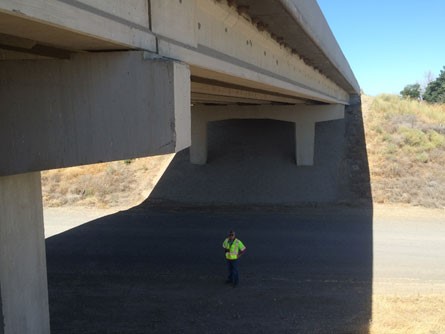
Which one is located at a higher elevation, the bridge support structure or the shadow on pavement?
the bridge support structure

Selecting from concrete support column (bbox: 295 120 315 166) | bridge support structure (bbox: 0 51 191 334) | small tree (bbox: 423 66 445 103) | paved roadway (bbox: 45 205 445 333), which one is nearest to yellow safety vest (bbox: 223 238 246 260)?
paved roadway (bbox: 45 205 445 333)

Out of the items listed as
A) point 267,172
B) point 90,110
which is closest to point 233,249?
point 90,110

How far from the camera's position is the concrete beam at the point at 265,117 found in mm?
21984

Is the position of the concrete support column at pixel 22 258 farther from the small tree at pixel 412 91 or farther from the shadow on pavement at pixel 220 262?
the small tree at pixel 412 91

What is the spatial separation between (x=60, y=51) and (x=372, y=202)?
1676 cm

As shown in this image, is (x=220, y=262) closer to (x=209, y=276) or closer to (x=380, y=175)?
(x=209, y=276)

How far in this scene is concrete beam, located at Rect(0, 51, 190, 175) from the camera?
13.0ft

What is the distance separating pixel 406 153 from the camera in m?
23.4

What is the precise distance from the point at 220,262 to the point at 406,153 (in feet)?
49.6

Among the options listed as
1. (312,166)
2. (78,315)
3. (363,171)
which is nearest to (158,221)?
(78,315)

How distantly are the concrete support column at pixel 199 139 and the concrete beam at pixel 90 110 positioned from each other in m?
18.0

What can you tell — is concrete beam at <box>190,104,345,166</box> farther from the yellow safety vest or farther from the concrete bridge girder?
the concrete bridge girder

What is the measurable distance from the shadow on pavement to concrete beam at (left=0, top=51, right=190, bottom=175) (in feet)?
16.1

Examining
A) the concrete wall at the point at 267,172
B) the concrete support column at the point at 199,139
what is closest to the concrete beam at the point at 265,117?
the concrete support column at the point at 199,139
